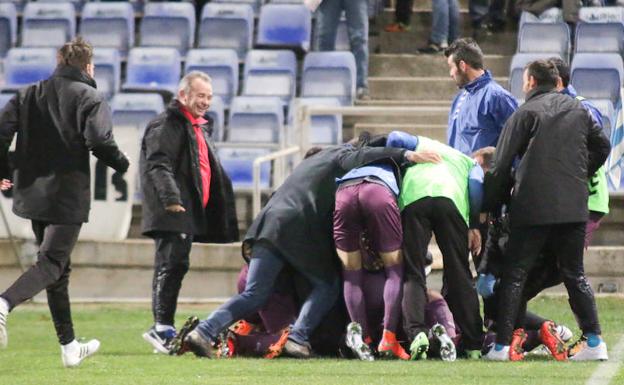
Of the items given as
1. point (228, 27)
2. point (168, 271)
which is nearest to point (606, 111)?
point (228, 27)

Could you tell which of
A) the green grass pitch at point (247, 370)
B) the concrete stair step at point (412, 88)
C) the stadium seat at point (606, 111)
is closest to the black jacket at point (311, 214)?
the green grass pitch at point (247, 370)

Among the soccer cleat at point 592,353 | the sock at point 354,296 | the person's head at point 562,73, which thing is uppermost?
the person's head at point 562,73

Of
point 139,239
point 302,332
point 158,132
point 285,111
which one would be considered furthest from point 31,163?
point 285,111

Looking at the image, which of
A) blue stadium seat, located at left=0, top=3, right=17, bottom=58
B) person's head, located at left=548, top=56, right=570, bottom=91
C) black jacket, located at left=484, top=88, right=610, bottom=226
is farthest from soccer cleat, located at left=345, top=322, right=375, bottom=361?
blue stadium seat, located at left=0, top=3, right=17, bottom=58

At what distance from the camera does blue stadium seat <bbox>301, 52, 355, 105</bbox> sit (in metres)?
18.0

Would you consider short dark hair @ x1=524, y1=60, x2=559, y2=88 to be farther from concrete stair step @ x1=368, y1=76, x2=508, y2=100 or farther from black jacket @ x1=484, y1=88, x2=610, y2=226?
concrete stair step @ x1=368, y1=76, x2=508, y2=100

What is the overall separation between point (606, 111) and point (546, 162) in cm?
565

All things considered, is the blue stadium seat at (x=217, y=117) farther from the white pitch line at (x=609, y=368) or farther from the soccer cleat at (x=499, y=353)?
→ the soccer cleat at (x=499, y=353)

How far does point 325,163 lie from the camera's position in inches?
447

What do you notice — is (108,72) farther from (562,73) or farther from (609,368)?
(609,368)

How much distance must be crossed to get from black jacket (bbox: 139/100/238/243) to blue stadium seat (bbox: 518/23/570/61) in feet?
22.0

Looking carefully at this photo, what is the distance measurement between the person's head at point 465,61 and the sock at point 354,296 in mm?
1470

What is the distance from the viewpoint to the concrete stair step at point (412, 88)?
18531mm

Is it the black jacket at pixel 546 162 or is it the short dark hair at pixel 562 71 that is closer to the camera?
the black jacket at pixel 546 162
